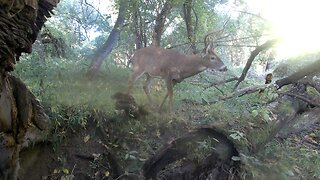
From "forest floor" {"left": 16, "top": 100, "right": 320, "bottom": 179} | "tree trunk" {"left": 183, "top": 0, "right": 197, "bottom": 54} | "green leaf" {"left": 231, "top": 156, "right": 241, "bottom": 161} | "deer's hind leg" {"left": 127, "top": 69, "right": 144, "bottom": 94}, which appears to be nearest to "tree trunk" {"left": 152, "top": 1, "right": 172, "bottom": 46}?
"tree trunk" {"left": 183, "top": 0, "right": 197, "bottom": 54}

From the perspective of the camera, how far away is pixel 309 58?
679 cm

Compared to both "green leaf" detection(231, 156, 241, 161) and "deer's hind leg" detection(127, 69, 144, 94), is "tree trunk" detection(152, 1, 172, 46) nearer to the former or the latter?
"deer's hind leg" detection(127, 69, 144, 94)

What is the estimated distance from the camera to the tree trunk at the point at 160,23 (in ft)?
26.0

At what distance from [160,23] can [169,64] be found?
152cm

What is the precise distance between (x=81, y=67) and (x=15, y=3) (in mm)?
5707

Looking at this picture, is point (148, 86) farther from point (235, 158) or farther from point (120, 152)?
point (235, 158)

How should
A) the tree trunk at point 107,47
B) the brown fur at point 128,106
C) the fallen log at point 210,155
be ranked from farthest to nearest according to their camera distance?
1. the tree trunk at point 107,47
2. the brown fur at point 128,106
3. the fallen log at point 210,155

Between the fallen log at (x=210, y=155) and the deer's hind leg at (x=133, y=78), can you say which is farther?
the deer's hind leg at (x=133, y=78)

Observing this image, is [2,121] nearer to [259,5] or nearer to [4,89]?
[4,89]

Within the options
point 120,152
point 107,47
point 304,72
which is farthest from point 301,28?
point 107,47

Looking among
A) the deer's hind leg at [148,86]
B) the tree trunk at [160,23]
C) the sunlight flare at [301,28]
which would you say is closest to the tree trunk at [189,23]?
the tree trunk at [160,23]

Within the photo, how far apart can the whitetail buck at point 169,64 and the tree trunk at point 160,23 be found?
3.58 ft

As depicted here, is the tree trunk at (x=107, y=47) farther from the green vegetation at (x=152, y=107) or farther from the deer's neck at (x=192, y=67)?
the deer's neck at (x=192, y=67)

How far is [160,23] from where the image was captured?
323 inches
